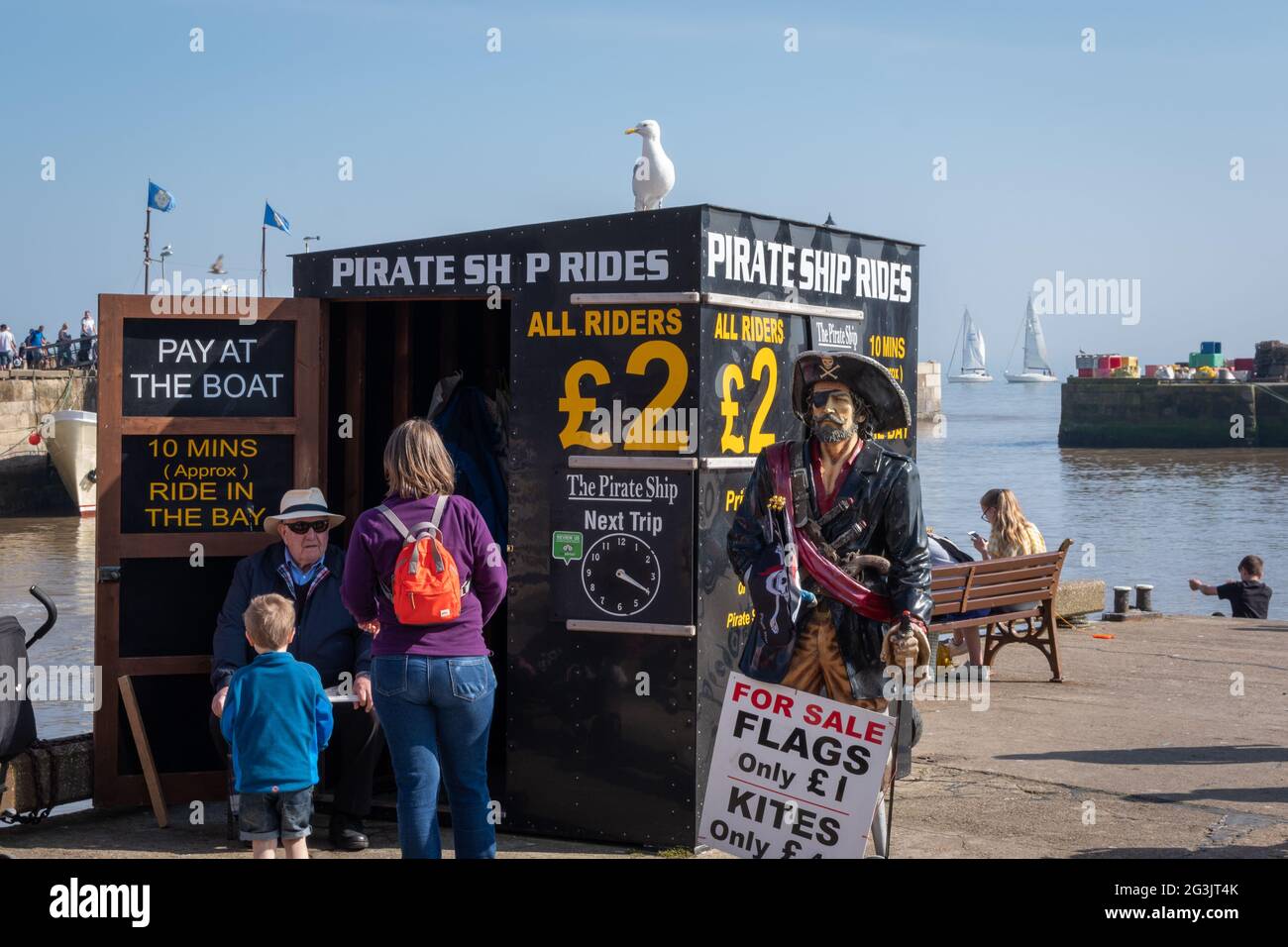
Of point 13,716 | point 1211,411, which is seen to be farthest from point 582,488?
point 1211,411

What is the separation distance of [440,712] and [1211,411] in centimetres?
6761

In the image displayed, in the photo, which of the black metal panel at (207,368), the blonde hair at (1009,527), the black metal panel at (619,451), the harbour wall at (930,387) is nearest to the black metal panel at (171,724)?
the black metal panel at (207,368)

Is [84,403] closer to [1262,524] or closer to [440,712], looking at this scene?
[1262,524]

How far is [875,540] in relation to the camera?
18.8 ft

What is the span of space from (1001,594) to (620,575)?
4376 millimetres

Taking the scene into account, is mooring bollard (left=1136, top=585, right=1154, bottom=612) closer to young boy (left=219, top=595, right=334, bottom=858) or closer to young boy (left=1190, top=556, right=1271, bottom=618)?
young boy (left=1190, top=556, right=1271, bottom=618)

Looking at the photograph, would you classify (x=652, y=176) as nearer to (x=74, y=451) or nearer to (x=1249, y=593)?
(x=1249, y=593)

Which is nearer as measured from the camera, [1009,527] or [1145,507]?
[1009,527]

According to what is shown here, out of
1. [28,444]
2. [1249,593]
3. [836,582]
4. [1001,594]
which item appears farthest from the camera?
[28,444]

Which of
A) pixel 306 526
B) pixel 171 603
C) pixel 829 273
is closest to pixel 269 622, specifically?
pixel 306 526

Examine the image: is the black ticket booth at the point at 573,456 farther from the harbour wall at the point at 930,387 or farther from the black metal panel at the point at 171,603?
the harbour wall at the point at 930,387

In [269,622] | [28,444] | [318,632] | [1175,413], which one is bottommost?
[318,632]

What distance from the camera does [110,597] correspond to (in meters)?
7.34

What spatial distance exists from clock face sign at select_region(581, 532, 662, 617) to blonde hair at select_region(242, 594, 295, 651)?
150 cm
